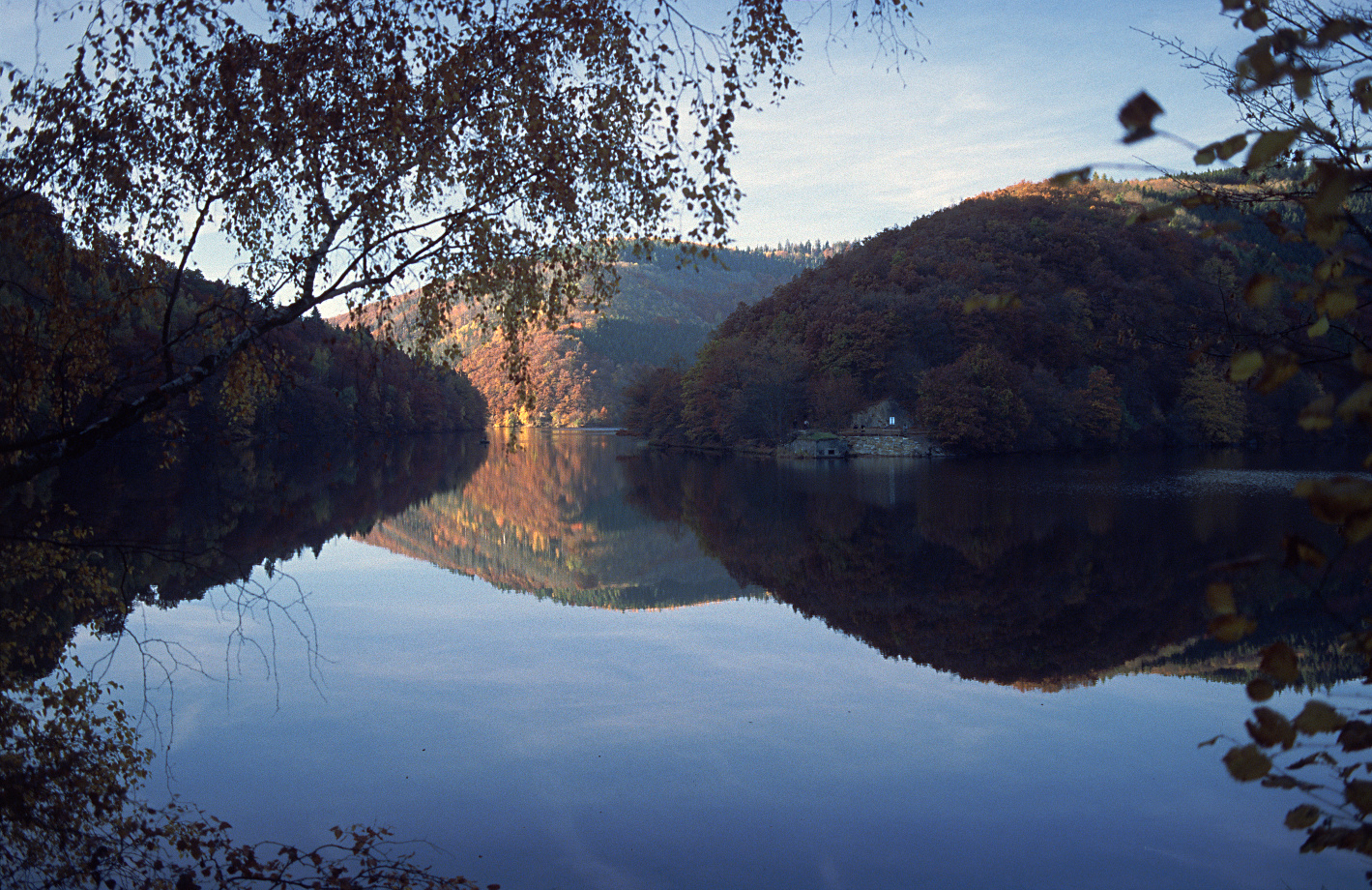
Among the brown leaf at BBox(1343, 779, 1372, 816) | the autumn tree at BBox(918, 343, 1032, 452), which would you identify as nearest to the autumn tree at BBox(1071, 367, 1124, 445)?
the autumn tree at BBox(918, 343, 1032, 452)

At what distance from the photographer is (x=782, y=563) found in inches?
655

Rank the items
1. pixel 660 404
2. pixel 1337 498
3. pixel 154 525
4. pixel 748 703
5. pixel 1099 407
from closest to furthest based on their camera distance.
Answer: pixel 1337 498 → pixel 748 703 → pixel 154 525 → pixel 1099 407 → pixel 660 404

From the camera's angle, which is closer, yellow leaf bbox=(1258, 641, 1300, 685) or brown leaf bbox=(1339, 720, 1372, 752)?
yellow leaf bbox=(1258, 641, 1300, 685)

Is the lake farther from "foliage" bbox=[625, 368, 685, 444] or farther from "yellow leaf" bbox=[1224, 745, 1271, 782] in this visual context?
"foliage" bbox=[625, 368, 685, 444]

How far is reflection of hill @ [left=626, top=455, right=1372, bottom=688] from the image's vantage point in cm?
1071

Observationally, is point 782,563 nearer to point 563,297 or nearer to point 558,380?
point 563,297

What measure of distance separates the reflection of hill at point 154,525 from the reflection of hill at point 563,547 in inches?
72.6

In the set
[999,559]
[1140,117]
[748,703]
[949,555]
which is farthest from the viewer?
[949,555]

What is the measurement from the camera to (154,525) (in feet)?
58.9

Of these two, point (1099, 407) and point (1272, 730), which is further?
point (1099, 407)

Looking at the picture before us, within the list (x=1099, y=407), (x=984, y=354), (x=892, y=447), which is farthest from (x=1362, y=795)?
(x=1099, y=407)

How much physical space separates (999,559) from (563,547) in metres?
9.78

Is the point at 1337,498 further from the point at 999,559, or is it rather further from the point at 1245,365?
the point at 999,559

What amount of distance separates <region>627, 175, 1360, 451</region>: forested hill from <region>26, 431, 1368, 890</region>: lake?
4258 centimetres
